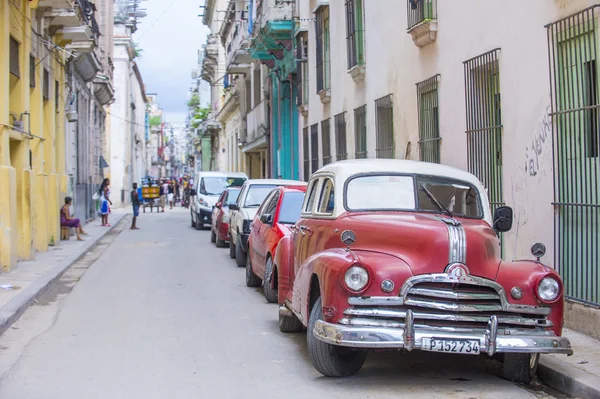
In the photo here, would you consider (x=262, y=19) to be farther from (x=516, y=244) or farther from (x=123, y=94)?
(x=123, y=94)

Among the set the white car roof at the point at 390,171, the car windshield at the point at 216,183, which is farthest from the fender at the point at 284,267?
the car windshield at the point at 216,183

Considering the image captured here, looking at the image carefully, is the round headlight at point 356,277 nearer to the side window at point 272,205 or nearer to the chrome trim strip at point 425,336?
the chrome trim strip at point 425,336

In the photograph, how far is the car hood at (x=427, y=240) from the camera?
6473mm

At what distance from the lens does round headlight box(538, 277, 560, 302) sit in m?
6.38

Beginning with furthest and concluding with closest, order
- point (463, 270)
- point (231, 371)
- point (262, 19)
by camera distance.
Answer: point (262, 19) → point (231, 371) → point (463, 270)

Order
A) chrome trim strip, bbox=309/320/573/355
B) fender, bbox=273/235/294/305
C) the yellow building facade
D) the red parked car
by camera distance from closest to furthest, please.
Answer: chrome trim strip, bbox=309/320/573/355 → fender, bbox=273/235/294/305 → the yellow building facade → the red parked car

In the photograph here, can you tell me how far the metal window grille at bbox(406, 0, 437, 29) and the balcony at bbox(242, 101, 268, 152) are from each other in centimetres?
1832

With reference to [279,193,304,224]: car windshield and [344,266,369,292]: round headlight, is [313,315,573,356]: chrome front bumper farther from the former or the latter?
[279,193,304,224]: car windshield

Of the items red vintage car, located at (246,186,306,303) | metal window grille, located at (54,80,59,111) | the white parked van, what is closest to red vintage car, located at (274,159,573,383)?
red vintage car, located at (246,186,306,303)

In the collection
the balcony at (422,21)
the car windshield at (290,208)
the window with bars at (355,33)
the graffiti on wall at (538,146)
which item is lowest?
the car windshield at (290,208)

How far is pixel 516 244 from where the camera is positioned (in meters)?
9.96

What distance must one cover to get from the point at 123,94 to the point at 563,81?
47.8m

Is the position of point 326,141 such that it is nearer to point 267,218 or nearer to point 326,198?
point 267,218

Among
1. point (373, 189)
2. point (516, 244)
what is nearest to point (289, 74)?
point (516, 244)
